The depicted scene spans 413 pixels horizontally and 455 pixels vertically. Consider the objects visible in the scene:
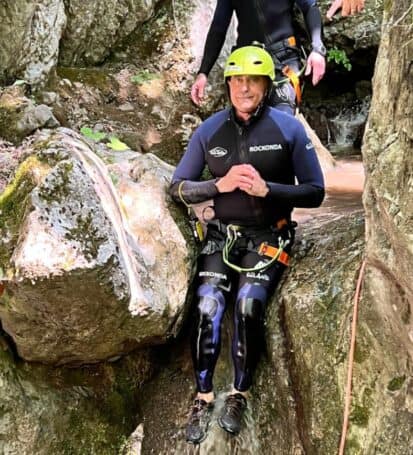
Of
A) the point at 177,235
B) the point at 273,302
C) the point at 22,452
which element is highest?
the point at 177,235

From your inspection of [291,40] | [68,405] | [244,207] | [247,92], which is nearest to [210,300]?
[244,207]

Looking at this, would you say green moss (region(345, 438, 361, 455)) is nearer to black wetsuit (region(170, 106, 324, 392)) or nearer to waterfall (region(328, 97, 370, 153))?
black wetsuit (region(170, 106, 324, 392))

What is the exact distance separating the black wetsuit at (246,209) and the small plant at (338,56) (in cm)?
686

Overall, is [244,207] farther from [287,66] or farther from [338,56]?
[338,56]

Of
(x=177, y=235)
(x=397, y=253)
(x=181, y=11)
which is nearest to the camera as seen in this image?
(x=397, y=253)

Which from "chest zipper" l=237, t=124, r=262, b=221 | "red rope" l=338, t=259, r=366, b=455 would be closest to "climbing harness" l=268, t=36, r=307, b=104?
"chest zipper" l=237, t=124, r=262, b=221

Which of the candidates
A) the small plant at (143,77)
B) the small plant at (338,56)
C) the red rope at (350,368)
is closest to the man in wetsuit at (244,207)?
the red rope at (350,368)

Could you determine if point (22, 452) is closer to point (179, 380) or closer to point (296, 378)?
point (179, 380)

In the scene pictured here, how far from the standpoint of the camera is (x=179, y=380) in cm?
449

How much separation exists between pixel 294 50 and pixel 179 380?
299 cm

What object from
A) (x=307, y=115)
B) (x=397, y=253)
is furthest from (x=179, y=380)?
(x=307, y=115)

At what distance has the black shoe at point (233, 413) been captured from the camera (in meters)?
3.81

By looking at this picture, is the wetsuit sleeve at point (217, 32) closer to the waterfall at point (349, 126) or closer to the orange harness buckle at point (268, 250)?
the orange harness buckle at point (268, 250)

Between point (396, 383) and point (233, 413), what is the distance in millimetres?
1110
